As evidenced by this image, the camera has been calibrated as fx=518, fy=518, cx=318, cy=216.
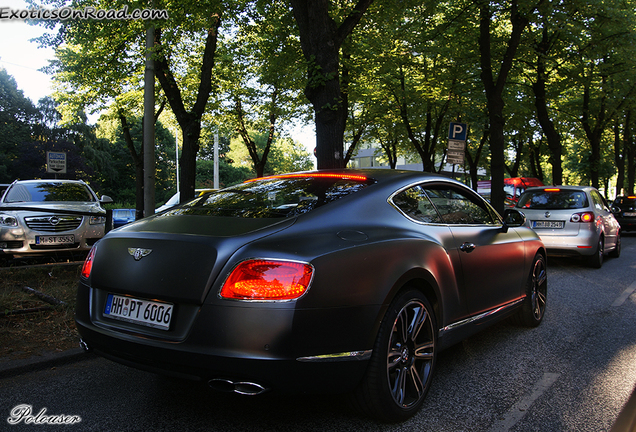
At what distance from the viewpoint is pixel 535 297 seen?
528 cm

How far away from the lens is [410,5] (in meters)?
12.5

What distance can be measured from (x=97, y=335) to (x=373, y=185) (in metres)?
1.92

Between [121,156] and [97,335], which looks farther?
[121,156]

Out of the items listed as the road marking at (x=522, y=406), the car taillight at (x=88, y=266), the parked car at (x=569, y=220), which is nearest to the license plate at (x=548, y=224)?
the parked car at (x=569, y=220)

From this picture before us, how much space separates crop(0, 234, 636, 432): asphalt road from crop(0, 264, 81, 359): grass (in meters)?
0.48

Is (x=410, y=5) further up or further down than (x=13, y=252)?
further up

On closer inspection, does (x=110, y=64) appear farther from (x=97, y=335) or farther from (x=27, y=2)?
(x=97, y=335)

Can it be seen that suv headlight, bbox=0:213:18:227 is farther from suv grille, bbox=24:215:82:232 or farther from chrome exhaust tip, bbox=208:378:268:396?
chrome exhaust tip, bbox=208:378:268:396

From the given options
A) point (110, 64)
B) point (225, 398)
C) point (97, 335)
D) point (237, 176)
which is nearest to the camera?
point (97, 335)

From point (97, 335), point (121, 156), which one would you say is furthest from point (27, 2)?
point (121, 156)

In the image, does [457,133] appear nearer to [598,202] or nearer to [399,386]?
[598,202]

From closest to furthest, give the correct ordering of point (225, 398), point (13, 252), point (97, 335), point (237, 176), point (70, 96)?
point (97, 335), point (225, 398), point (13, 252), point (70, 96), point (237, 176)

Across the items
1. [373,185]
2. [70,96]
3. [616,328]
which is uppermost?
[70,96]

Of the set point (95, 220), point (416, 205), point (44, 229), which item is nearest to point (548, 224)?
point (416, 205)
